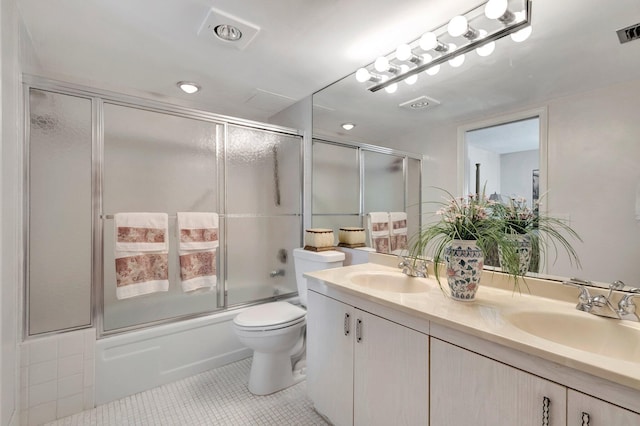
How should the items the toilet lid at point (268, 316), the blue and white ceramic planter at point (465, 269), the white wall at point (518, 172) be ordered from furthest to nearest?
1. the toilet lid at point (268, 316)
2. the white wall at point (518, 172)
3. the blue and white ceramic planter at point (465, 269)

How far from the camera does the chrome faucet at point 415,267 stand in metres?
1.57

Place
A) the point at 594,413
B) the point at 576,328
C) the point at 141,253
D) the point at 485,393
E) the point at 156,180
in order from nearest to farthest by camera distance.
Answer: the point at 594,413 < the point at 485,393 < the point at 576,328 < the point at 141,253 < the point at 156,180

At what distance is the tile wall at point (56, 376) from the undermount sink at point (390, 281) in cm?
163

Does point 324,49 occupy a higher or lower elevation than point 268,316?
higher

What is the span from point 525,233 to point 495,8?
997 millimetres

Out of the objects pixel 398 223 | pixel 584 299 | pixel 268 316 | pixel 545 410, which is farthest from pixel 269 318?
pixel 584 299

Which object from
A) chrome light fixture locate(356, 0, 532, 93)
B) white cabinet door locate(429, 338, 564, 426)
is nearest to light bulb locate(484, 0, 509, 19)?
chrome light fixture locate(356, 0, 532, 93)

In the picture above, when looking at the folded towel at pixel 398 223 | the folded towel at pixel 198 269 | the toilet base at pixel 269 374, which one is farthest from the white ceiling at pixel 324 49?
the toilet base at pixel 269 374

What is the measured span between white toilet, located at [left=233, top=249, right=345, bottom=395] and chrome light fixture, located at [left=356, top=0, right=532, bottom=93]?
1.24 m

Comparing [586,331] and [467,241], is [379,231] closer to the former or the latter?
[467,241]

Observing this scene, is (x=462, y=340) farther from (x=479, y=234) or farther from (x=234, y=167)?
(x=234, y=167)

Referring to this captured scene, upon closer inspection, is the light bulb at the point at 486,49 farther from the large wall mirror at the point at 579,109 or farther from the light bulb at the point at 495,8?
the light bulb at the point at 495,8

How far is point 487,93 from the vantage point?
57.0 inches

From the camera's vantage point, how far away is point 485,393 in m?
0.89
